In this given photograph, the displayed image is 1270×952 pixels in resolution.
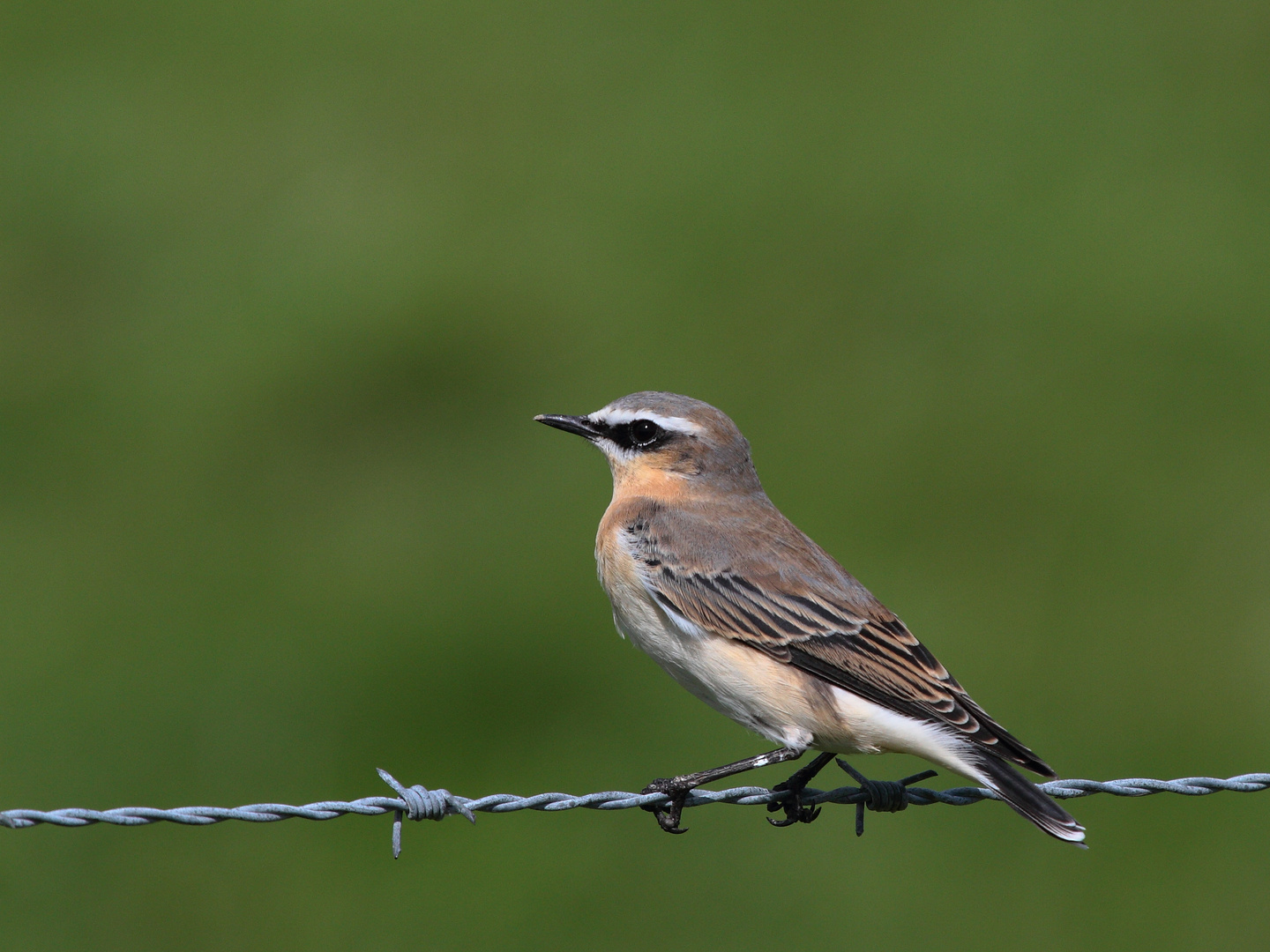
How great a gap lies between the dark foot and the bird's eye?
2.01 meters

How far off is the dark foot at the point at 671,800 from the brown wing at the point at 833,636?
2.39 feet

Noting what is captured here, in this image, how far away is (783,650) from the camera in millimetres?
7047

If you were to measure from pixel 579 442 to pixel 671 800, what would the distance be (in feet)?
26.1

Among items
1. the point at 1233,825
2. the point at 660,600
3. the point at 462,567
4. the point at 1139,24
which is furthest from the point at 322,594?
the point at 1139,24

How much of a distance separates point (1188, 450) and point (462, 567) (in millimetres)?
6883

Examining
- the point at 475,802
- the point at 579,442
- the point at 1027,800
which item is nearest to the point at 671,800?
the point at 475,802

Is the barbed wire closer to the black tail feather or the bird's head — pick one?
the black tail feather

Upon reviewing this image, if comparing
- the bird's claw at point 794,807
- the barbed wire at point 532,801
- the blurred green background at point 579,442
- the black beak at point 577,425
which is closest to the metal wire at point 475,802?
the barbed wire at point 532,801

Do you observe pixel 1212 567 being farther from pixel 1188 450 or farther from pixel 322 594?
pixel 322 594

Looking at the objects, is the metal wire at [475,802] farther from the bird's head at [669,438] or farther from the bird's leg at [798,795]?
the bird's head at [669,438]

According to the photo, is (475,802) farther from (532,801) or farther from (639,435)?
(639,435)

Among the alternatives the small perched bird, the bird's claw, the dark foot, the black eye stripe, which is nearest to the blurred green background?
the bird's claw

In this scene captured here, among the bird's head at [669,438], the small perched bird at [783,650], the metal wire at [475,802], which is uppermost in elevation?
the bird's head at [669,438]

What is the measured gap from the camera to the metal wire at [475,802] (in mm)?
5547
